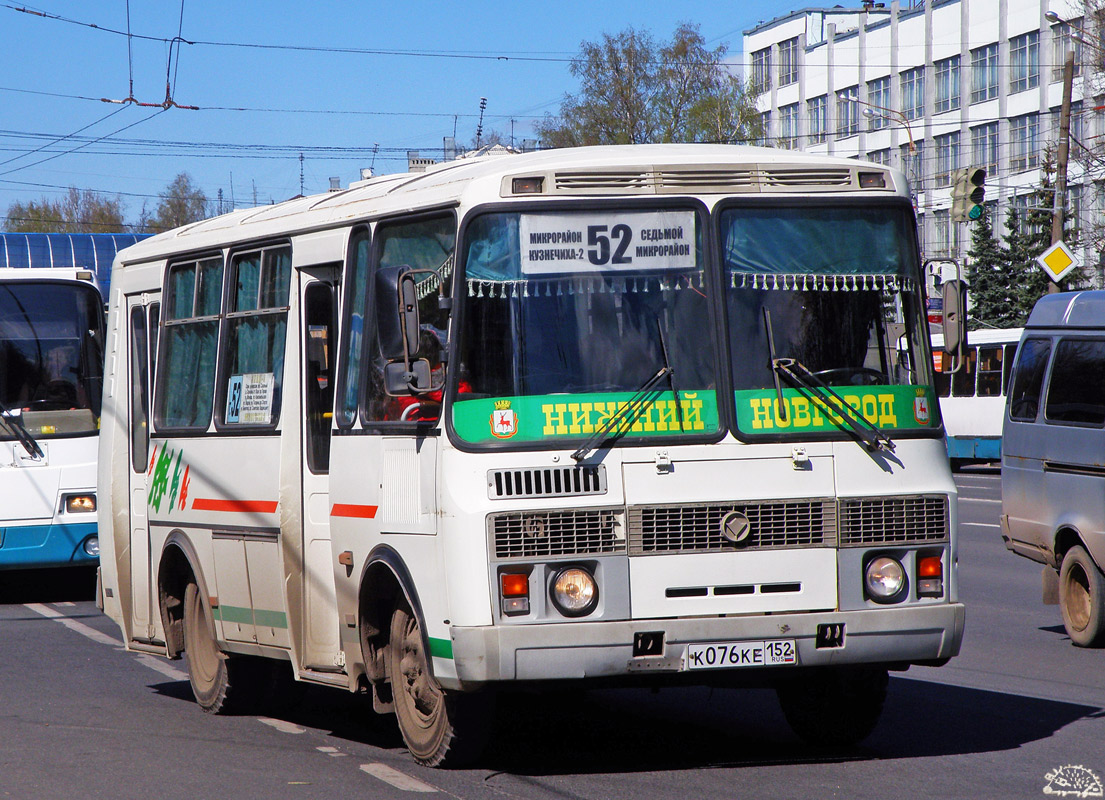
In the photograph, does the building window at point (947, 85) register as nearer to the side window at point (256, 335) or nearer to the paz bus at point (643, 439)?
the side window at point (256, 335)

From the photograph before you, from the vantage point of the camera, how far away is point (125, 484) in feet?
35.6

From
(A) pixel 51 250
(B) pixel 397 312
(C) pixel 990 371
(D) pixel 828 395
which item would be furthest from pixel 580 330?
(C) pixel 990 371

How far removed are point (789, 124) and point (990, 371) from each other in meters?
44.4

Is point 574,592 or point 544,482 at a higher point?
point 544,482

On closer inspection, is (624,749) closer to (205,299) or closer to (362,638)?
(362,638)

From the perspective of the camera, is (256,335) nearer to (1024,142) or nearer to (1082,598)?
(1082,598)

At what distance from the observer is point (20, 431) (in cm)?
1552

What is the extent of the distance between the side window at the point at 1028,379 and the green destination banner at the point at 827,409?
19.5ft

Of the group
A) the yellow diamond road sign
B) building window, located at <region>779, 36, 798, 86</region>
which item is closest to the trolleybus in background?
the yellow diamond road sign

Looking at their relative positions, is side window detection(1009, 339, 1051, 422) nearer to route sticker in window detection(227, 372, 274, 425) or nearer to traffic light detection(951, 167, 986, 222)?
route sticker in window detection(227, 372, 274, 425)

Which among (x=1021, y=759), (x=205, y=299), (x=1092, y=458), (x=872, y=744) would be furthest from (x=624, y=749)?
(x=1092, y=458)

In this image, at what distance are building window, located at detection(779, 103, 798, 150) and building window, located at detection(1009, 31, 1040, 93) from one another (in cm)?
1561

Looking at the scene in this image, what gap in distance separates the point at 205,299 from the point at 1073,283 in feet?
132

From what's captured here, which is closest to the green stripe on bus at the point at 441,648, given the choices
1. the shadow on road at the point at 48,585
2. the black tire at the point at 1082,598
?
the black tire at the point at 1082,598
